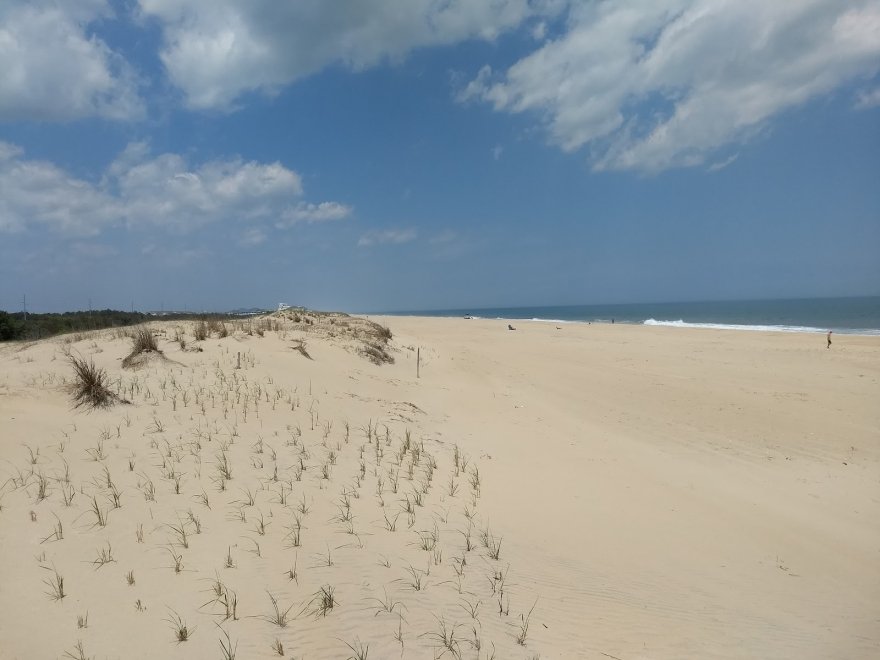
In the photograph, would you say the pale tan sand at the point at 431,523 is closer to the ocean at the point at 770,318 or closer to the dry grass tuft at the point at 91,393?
the dry grass tuft at the point at 91,393

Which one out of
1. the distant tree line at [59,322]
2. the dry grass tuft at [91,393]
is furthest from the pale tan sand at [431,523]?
the distant tree line at [59,322]

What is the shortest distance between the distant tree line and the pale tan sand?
9.57 m

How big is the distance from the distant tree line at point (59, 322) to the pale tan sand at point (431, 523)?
9.57m

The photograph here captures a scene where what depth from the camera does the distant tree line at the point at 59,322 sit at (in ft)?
65.0

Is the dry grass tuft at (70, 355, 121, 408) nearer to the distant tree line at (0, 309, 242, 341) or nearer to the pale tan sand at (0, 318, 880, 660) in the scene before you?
the pale tan sand at (0, 318, 880, 660)

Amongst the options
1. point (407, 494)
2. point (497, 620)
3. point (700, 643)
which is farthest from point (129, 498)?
point (700, 643)

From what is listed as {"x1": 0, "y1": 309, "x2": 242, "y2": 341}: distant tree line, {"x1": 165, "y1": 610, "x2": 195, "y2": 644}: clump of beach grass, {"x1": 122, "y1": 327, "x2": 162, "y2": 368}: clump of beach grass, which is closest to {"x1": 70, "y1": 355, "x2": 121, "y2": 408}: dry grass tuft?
{"x1": 122, "y1": 327, "x2": 162, "y2": 368}: clump of beach grass

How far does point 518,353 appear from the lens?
2353 cm

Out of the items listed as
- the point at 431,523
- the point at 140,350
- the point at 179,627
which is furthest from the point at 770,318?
the point at 179,627

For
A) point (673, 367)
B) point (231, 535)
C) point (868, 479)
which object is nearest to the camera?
point (231, 535)

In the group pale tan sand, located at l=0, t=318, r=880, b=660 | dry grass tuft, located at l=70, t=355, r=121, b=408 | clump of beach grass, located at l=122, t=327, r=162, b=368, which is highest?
clump of beach grass, located at l=122, t=327, r=162, b=368

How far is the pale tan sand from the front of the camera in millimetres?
3434

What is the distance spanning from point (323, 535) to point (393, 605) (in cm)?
131

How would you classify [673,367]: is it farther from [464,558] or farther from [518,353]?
[464,558]
